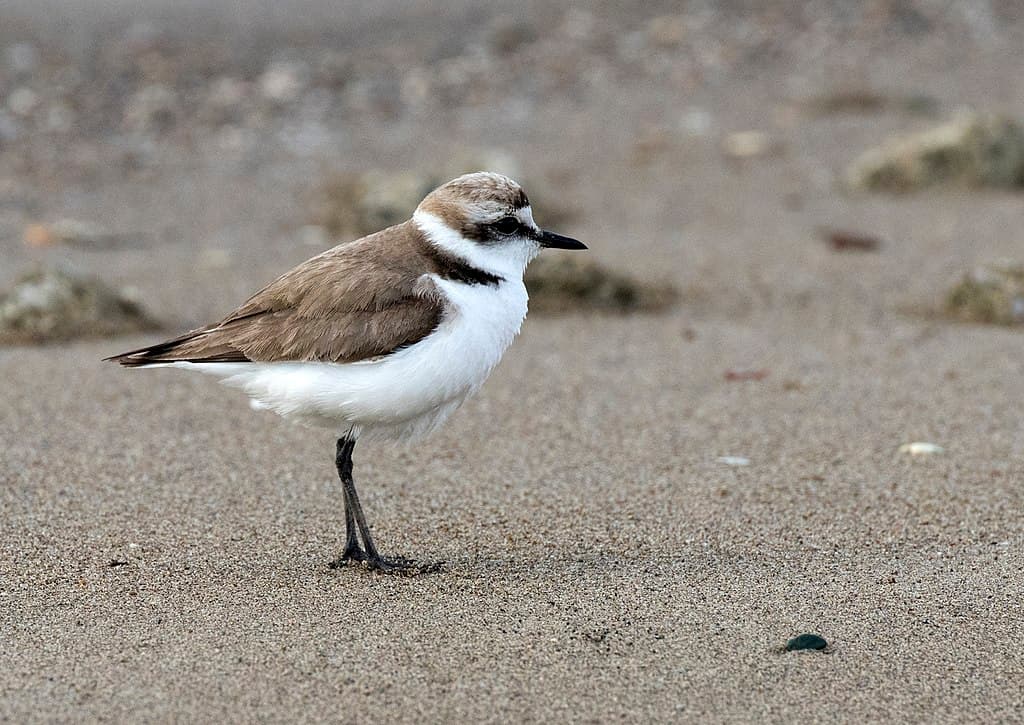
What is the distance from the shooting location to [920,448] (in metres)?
5.25

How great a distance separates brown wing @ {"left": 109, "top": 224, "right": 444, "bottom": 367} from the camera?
4.12 metres

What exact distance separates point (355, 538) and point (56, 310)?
282 centimetres

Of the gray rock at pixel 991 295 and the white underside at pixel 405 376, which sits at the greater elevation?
the white underside at pixel 405 376

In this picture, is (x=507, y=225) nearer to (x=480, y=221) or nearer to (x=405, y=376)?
(x=480, y=221)

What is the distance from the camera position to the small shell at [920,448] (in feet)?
17.1

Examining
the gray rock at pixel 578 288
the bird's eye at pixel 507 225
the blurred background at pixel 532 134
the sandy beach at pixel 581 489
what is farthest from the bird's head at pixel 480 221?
the blurred background at pixel 532 134

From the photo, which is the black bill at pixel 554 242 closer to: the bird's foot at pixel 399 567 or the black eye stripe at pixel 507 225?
the black eye stripe at pixel 507 225

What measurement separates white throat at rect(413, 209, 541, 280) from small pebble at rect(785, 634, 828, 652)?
1422 mm

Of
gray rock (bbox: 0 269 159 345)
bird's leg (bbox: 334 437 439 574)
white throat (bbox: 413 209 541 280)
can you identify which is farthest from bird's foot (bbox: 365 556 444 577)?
gray rock (bbox: 0 269 159 345)

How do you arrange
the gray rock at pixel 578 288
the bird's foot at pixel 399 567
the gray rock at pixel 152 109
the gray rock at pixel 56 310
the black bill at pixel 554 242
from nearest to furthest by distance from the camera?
the bird's foot at pixel 399 567 < the black bill at pixel 554 242 < the gray rock at pixel 56 310 < the gray rock at pixel 578 288 < the gray rock at pixel 152 109

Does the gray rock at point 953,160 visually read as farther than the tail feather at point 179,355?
Yes

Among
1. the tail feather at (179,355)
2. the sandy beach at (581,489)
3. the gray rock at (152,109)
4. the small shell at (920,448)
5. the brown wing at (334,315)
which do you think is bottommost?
the small shell at (920,448)

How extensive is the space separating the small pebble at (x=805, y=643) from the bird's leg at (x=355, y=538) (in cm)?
114

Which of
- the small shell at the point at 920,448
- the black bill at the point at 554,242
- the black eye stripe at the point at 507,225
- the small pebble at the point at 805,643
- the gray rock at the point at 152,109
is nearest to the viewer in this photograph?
the small pebble at the point at 805,643
